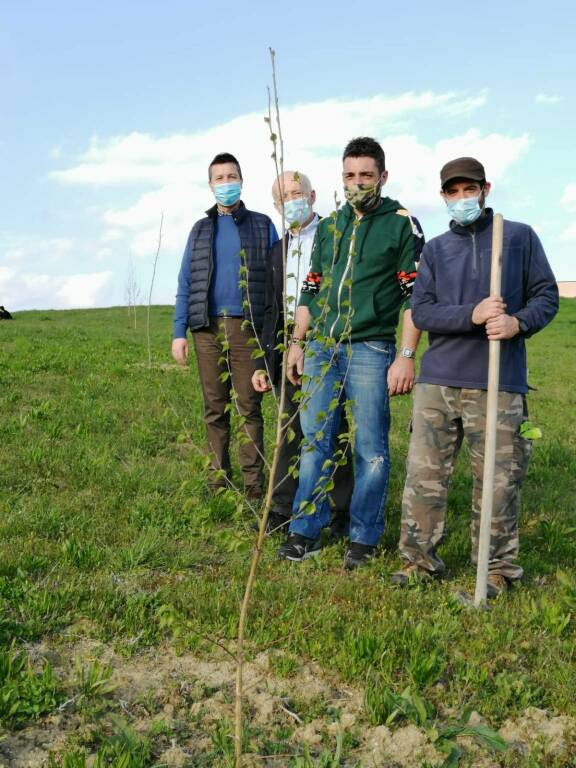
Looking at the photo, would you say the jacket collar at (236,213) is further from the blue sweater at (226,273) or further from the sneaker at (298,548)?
the sneaker at (298,548)

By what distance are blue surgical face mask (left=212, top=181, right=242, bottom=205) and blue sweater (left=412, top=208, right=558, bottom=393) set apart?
2.10 m

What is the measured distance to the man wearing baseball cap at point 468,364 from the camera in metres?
4.08

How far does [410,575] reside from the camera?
14.0ft

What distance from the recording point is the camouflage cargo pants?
410cm

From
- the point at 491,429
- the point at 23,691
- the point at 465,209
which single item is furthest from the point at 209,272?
the point at 23,691

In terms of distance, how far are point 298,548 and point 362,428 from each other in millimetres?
929

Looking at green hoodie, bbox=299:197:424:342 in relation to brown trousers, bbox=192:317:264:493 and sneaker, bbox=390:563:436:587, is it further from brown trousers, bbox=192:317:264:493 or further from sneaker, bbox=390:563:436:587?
sneaker, bbox=390:563:436:587

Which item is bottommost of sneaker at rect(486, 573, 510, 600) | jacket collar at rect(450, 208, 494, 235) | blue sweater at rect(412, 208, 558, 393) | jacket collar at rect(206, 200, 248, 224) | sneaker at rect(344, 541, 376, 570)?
sneaker at rect(486, 573, 510, 600)

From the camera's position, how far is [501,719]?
120 inches

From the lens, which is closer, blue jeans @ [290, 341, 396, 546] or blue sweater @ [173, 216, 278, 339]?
blue jeans @ [290, 341, 396, 546]

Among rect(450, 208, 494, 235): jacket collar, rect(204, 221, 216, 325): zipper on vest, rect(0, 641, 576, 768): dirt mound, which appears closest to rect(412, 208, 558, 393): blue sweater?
rect(450, 208, 494, 235): jacket collar

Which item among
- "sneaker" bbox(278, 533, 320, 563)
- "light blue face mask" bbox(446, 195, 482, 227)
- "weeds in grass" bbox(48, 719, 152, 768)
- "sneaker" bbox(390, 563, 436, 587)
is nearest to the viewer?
"weeds in grass" bbox(48, 719, 152, 768)

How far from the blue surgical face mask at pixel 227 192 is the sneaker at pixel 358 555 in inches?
117

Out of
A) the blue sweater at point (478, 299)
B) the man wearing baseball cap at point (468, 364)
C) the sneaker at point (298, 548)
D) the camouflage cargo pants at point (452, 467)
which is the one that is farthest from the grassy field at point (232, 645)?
the blue sweater at point (478, 299)
